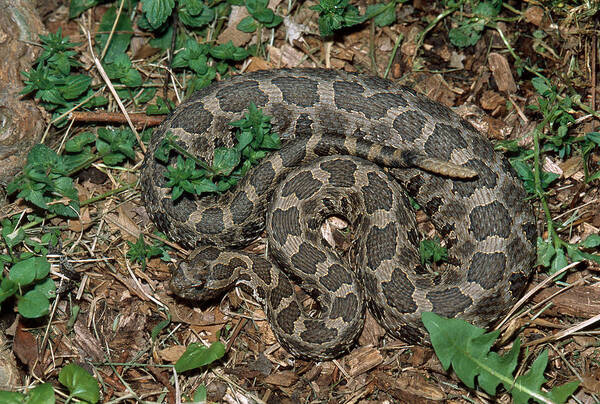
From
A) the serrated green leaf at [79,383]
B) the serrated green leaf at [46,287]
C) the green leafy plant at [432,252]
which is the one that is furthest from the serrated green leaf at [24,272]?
the green leafy plant at [432,252]

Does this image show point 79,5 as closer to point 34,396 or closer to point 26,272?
point 26,272

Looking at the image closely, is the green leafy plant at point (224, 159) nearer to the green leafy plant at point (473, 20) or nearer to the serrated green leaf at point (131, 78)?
the serrated green leaf at point (131, 78)

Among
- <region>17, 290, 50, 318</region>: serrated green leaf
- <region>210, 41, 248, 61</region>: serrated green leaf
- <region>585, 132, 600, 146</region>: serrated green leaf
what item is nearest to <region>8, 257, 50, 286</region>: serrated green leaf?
<region>17, 290, 50, 318</region>: serrated green leaf

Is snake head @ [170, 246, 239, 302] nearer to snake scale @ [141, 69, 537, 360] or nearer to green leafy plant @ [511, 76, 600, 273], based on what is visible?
snake scale @ [141, 69, 537, 360]

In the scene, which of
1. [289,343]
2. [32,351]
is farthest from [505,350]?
[32,351]

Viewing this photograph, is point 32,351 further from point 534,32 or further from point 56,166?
point 534,32
